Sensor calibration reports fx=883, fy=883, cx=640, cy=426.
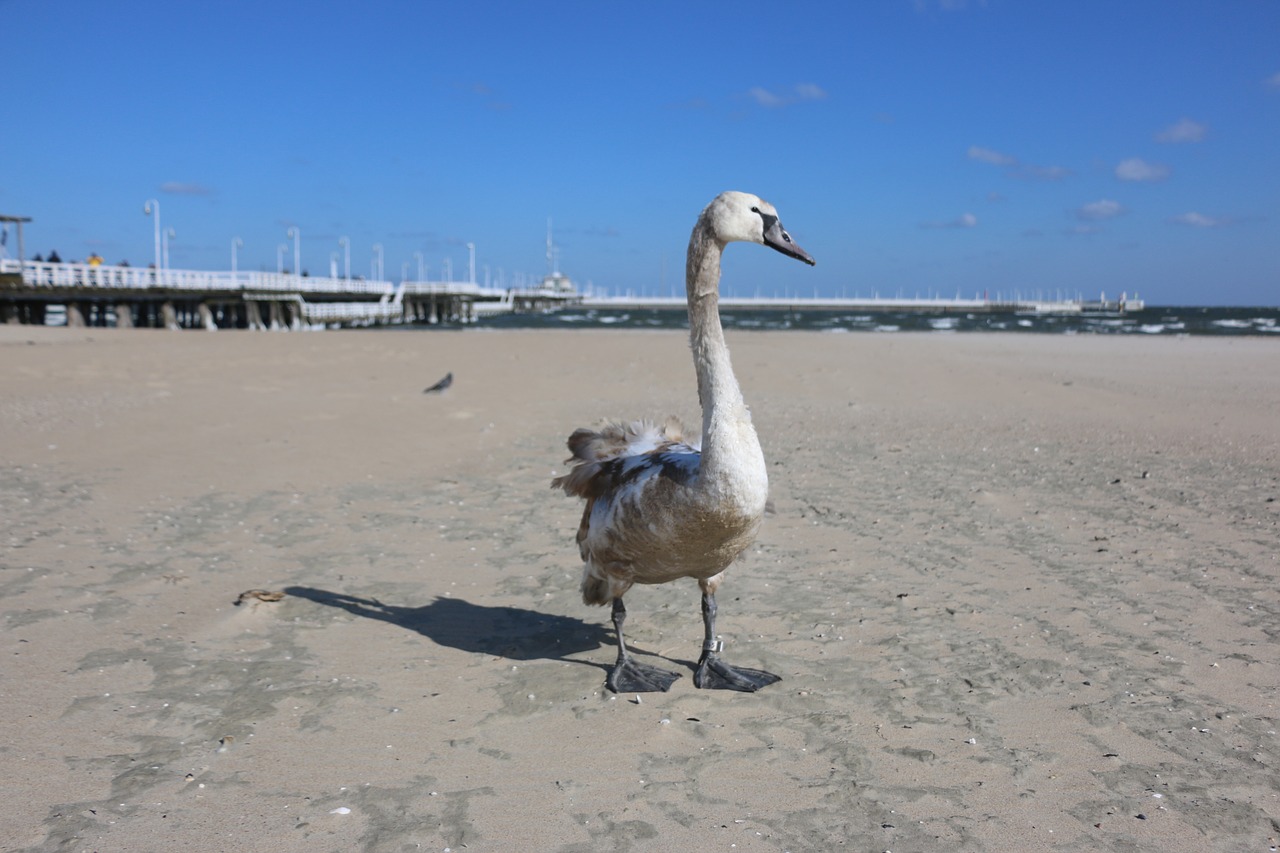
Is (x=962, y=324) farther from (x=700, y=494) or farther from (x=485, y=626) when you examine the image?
(x=700, y=494)

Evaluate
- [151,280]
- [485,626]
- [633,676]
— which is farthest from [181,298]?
[633,676]

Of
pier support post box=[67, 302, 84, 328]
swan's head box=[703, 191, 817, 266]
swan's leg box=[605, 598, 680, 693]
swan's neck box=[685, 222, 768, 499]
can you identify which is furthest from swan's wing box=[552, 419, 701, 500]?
pier support post box=[67, 302, 84, 328]

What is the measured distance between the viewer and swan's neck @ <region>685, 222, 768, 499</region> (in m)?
4.11

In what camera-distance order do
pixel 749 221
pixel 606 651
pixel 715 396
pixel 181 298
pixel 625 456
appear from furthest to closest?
pixel 181 298, pixel 606 651, pixel 625 456, pixel 749 221, pixel 715 396

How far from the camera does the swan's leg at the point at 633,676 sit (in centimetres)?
457

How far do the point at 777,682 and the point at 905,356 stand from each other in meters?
19.0

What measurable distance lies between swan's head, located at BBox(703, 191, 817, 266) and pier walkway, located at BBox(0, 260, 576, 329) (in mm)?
35744

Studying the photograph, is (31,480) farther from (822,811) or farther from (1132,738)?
(1132,738)

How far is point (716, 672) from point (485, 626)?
1.56 m

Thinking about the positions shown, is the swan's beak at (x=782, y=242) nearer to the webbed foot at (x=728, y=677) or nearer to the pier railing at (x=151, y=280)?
the webbed foot at (x=728, y=677)

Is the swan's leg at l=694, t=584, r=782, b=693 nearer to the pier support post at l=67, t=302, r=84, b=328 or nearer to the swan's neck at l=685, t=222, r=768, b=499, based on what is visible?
the swan's neck at l=685, t=222, r=768, b=499

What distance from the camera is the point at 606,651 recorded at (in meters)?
5.20

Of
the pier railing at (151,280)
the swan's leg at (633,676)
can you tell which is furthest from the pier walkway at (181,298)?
the swan's leg at (633,676)

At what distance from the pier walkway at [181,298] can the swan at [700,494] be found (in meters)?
35.3
